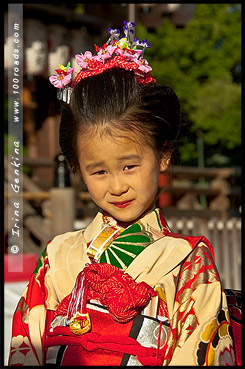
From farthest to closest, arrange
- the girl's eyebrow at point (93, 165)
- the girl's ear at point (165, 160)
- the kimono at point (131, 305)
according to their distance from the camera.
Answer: the girl's ear at point (165, 160), the girl's eyebrow at point (93, 165), the kimono at point (131, 305)

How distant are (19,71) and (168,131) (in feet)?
7.67

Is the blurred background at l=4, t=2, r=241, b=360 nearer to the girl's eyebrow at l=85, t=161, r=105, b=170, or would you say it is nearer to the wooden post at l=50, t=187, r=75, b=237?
the wooden post at l=50, t=187, r=75, b=237

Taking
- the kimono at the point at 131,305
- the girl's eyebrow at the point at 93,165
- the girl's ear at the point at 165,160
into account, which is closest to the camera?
the kimono at the point at 131,305

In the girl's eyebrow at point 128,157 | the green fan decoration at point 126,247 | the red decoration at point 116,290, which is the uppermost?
the girl's eyebrow at point 128,157

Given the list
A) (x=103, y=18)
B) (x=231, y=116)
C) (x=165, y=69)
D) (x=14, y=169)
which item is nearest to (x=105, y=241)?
(x=14, y=169)

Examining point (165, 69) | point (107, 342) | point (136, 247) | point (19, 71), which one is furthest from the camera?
point (165, 69)

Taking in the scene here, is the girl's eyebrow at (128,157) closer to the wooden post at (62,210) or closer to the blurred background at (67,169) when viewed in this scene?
the blurred background at (67,169)

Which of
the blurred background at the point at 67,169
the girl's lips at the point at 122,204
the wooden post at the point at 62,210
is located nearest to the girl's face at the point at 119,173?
the girl's lips at the point at 122,204

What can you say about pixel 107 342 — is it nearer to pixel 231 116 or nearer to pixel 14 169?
pixel 14 169

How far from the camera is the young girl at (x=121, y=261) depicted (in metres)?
1.33

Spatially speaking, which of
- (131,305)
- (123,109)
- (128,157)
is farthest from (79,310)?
(123,109)

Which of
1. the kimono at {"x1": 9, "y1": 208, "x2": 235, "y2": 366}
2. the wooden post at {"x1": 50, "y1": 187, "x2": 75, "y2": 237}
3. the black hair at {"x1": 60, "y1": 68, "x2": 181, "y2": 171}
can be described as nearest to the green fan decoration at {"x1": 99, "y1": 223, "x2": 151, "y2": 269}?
the kimono at {"x1": 9, "y1": 208, "x2": 235, "y2": 366}

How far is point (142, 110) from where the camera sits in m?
1.45

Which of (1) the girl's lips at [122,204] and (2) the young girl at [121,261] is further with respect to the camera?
(1) the girl's lips at [122,204]
